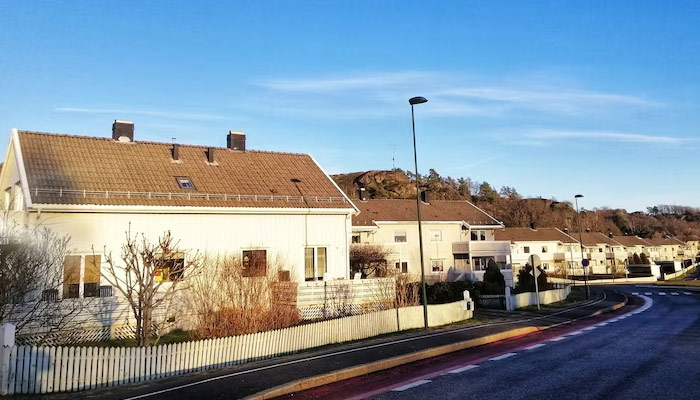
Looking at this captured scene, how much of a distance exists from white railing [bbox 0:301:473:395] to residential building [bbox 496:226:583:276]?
7002 centimetres

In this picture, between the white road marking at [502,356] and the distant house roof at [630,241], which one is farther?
the distant house roof at [630,241]

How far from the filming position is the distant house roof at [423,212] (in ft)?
158

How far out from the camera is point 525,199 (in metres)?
160

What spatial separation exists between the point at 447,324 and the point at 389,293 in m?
2.96

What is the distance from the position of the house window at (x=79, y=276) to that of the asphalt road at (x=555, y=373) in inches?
474

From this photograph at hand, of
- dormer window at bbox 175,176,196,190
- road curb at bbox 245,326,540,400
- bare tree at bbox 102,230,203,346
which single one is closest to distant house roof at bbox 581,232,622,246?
dormer window at bbox 175,176,196,190

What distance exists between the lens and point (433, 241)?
4847cm

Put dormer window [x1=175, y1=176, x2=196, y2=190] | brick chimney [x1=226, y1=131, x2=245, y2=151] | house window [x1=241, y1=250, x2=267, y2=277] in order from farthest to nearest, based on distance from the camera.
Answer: brick chimney [x1=226, y1=131, x2=245, y2=151], dormer window [x1=175, y1=176, x2=196, y2=190], house window [x1=241, y1=250, x2=267, y2=277]

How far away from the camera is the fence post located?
9516 millimetres

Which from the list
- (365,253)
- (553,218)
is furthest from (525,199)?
(365,253)

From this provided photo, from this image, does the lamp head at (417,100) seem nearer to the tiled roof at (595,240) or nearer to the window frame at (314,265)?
the window frame at (314,265)

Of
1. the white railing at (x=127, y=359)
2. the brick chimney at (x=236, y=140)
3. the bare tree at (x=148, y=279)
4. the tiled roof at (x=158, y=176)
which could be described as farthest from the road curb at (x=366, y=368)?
the brick chimney at (x=236, y=140)

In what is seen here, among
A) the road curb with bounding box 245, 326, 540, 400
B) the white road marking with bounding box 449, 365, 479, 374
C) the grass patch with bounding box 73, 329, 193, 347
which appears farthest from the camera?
the grass patch with bounding box 73, 329, 193, 347

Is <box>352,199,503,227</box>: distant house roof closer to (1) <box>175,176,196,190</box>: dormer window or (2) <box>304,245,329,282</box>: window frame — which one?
(2) <box>304,245,329,282</box>: window frame
